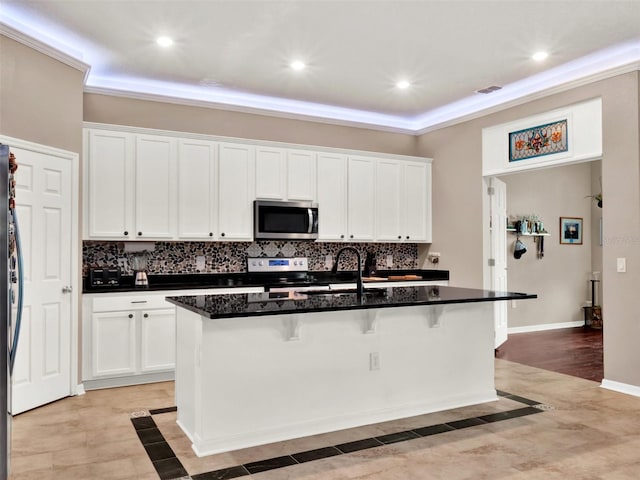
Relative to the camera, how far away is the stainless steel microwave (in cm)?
555

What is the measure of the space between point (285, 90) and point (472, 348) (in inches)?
125

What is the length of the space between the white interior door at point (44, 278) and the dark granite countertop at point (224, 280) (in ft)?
1.33

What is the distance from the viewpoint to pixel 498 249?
6195mm

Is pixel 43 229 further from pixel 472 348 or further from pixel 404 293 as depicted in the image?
pixel 472 348

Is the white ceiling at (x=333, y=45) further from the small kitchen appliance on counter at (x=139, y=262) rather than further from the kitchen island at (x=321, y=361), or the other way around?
the kitchen island at (x=321, y=361)

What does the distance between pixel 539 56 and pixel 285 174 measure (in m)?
2.72

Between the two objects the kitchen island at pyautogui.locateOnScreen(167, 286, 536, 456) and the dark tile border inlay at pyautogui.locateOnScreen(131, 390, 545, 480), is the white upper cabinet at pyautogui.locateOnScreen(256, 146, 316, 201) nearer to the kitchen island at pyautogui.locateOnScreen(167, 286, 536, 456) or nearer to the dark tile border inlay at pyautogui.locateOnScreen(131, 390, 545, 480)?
the kitchen island at pyautogui.locateOnScreen(167, 286, 536, 456)

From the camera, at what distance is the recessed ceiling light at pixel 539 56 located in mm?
4490

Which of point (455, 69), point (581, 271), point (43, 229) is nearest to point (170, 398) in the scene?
point (43, 229)

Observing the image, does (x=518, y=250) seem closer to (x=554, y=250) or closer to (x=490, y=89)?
(x=554, y=250)

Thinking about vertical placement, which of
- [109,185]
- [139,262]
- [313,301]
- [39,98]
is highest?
[39,98]

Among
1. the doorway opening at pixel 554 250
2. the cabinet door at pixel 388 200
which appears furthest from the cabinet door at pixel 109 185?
the doorway opening at pixel 554 250

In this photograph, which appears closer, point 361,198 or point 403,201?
point 361,198

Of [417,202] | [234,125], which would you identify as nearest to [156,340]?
[234,125]
